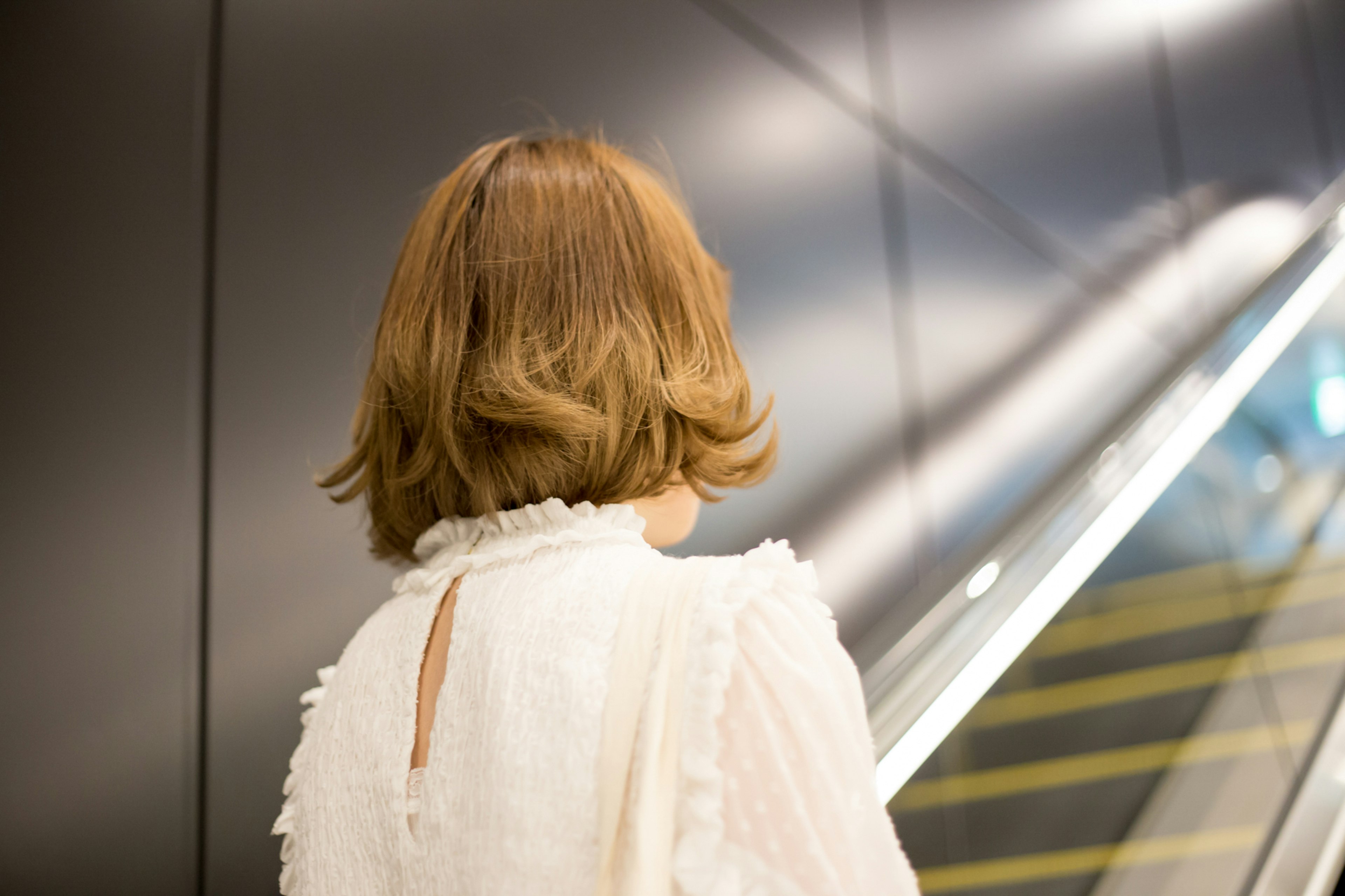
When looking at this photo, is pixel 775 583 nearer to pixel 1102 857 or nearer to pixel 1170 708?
pixel 1102 857

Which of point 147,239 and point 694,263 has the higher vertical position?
point 147,239

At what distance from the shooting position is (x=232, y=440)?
149cm

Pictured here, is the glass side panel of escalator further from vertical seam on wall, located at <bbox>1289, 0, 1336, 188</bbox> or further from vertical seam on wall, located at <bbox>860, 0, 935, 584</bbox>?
vertical seam on wall, located at <bbox>1289, 0, 1336, 188</bbox>

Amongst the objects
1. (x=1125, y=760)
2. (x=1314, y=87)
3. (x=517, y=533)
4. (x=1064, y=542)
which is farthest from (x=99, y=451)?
(x=1314, y=87)

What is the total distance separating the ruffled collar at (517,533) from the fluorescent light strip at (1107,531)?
404 mm

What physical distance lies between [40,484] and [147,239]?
1.30 feet

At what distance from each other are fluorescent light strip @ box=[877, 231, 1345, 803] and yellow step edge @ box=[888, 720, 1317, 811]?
32 centimetres

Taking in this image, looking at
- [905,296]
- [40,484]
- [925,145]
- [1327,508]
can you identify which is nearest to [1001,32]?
[925,145]

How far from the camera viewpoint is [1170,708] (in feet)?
7.41

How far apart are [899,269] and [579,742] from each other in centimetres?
248

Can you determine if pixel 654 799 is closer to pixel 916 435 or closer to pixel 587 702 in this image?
pixel 587 702

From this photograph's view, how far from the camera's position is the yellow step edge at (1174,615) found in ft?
6.53

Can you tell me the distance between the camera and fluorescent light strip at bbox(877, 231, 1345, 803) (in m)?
1.40

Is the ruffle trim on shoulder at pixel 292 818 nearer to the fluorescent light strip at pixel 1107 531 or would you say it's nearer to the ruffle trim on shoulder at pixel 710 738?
the ruffle trim on shoulder at pixel 710 738
